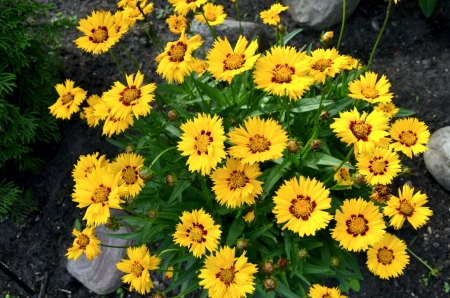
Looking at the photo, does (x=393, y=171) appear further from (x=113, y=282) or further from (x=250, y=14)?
(x=250, y=14)

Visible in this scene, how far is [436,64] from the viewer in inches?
135

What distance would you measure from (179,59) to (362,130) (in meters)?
0.80

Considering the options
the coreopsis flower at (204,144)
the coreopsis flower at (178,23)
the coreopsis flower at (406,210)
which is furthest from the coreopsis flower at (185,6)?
the coreopsis flower at (406,210)

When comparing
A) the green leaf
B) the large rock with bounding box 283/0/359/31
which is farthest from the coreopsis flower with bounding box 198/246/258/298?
the green leaf

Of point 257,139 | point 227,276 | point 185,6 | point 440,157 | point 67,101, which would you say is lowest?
point 440,157

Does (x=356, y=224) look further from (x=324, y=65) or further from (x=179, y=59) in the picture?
(x=179, y=59)

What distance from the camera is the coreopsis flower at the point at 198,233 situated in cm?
180

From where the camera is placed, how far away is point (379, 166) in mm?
1980

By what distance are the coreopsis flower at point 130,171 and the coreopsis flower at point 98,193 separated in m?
0.08

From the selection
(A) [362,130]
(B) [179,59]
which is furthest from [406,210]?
(B) [179,59]

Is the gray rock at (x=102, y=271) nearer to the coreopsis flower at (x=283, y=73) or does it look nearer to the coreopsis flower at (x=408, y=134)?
the coreopsis flower at (x=283, y=73)

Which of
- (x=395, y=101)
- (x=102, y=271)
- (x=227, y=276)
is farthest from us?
(x=395, y=101)

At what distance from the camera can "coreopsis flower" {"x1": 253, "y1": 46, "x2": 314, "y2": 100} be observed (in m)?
1.71

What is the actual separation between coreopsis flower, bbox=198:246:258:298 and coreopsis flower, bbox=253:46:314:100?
66 cm
